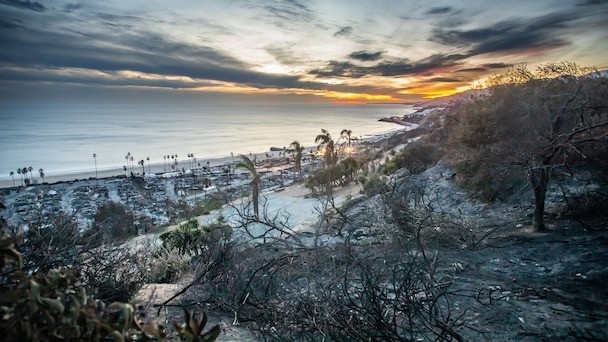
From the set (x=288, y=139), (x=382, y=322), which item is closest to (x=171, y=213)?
(x=382, y=322)

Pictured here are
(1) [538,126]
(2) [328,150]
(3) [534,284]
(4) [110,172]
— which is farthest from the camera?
(4) [110,172]

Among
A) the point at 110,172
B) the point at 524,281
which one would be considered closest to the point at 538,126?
the point at 524,281

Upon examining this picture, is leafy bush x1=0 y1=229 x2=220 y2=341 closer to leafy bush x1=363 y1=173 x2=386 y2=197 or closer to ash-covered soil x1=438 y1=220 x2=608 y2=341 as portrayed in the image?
ash-covered soil x1=438 y1=220 x2=608 y2=341

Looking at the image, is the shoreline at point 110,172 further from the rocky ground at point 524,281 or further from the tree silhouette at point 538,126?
the rocky ground at point 524,281

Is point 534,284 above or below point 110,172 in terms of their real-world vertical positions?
above

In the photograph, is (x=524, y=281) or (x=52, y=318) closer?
(x=52, y=318)

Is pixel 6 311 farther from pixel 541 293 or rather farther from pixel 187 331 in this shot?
pixel 541 293

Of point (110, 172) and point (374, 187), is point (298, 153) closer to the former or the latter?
point (374, 187)

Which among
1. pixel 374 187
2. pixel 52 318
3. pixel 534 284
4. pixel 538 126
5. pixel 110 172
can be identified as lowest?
pixel 110 172

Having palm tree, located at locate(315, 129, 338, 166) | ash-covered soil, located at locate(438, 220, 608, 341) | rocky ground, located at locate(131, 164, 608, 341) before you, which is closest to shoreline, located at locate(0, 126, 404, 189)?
palm tree, located at locate(315, 129, 338, 166)

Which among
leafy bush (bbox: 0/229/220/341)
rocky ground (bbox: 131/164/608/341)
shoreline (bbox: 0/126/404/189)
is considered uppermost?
leafy bush (bbox: 0/229/220/341)

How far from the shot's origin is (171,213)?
38.8m

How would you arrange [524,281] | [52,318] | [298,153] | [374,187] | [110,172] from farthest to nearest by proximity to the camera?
[110,172] < [298,153] < [374,187] < [524,281] < [52,318]

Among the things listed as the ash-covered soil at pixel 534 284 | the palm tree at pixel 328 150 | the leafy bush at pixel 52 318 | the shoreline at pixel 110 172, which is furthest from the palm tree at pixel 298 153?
the leafy bush at pixel 52 318
